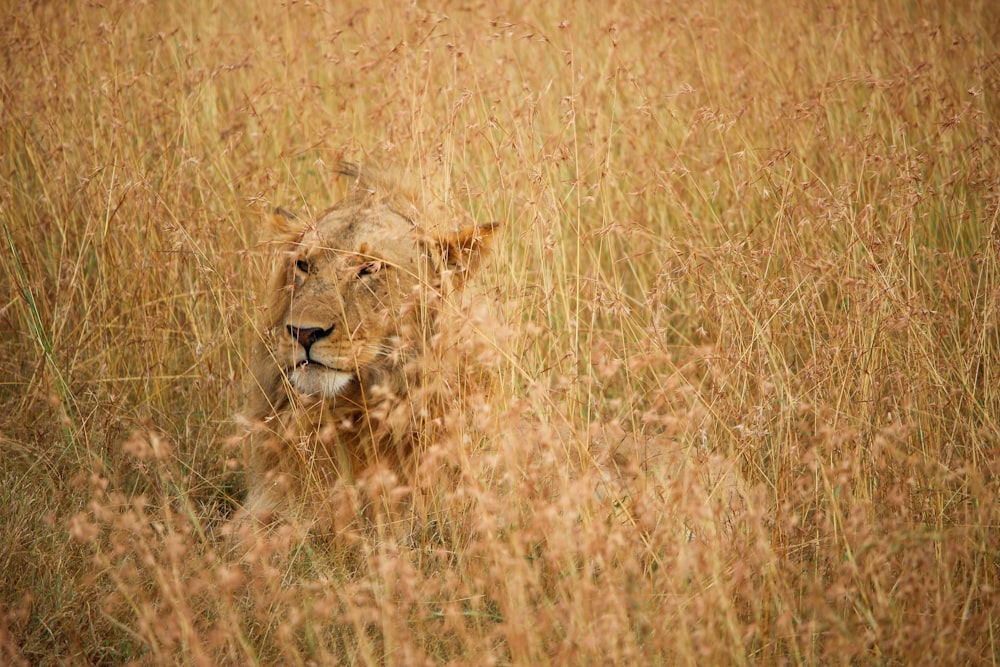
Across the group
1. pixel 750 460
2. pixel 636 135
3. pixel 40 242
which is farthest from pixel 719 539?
pixel 40 242

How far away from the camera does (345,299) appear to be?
3346 mm

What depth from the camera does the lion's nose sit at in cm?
320

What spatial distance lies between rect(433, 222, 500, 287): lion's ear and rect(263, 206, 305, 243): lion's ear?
597 mm

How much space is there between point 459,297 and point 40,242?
95.5 inches

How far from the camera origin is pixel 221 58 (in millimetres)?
5766

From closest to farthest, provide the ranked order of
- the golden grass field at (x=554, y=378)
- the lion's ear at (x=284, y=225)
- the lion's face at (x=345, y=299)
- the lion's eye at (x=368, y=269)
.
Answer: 1. the golden grass field at (x=554, y=378)
2. the lion's eye at (x=368, y=269)
3. the lion's face at (x=345, y=299)
4. the lion's ear at (x=284, y=225)

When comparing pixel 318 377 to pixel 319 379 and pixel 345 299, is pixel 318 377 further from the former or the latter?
pixel 345 299

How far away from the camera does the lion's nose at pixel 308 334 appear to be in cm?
320

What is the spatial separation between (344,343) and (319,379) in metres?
0.16

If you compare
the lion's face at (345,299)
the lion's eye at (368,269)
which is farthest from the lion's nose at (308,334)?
the lion's eye at (368,269)

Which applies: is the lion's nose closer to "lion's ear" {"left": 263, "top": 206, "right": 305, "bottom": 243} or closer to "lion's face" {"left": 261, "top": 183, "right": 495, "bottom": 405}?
"lion's face" {"left": 261, "top": 183, "right": 495, "bottom": 405}

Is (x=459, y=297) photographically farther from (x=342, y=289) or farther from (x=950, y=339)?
(x=950, y=339)

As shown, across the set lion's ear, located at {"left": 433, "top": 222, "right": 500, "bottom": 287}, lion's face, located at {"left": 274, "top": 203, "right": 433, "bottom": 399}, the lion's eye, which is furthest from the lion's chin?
lion's ear, located at {"left": 433, "top": 222, "right": 500, "bottom": 287}

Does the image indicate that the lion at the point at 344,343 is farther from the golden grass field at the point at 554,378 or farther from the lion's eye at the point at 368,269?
the golden grass field at the point at 554,378
